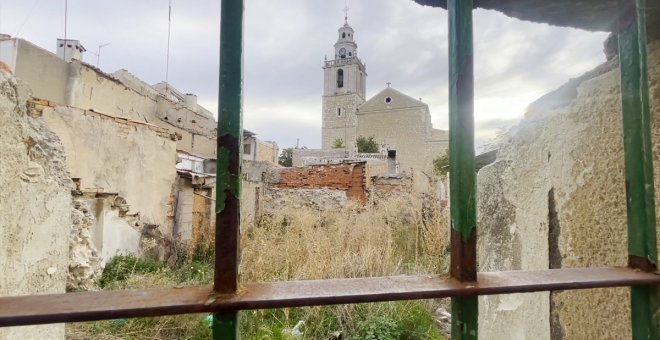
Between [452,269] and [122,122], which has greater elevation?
[122,122]

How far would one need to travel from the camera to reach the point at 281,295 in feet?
1.65

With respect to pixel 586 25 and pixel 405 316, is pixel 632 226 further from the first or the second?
pixel 405 316

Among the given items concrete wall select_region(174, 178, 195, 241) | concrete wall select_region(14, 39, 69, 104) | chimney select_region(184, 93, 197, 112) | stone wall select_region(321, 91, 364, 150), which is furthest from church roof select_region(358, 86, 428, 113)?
concrete wall select_region(174, 178, 195, 241)

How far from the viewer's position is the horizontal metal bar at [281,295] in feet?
1.46

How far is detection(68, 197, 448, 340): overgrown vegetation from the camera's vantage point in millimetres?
3262

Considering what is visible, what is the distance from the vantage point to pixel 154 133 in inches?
257

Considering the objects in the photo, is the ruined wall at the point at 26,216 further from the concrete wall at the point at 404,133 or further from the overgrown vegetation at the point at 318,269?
the concrete wall at the point at 404,133

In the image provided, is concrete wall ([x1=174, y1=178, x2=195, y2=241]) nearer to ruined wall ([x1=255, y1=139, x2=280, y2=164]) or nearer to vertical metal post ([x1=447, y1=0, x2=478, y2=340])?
vertical metal post ([x1=447, y1=0, x2=478, y2=340])

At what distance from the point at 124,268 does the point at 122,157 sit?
6.35 feet

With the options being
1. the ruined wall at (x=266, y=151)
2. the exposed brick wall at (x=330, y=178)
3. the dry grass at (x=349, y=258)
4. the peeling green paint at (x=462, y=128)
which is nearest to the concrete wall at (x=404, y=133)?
the ruined wall at (x=266, y=151)

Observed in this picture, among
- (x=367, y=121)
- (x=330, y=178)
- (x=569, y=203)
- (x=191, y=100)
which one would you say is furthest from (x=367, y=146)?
(x=569, y=203)

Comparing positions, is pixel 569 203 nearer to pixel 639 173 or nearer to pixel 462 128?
pixel 639 173

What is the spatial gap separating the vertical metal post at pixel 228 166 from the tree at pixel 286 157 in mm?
30783

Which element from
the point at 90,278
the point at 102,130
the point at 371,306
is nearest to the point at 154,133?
the point at 102,130
